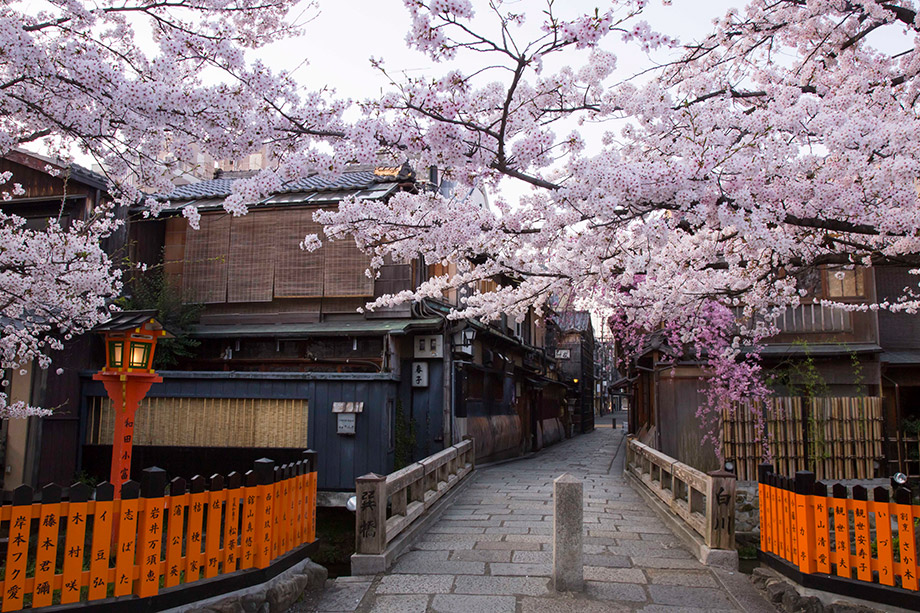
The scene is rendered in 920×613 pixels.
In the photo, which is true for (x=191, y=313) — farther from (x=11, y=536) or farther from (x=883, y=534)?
(x=883, y=534)

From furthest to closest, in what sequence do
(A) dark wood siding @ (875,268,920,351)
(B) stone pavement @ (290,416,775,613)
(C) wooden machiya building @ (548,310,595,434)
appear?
(C) wooden machiya building @ (548,310,595,434)
(A) dark wood siding @ (875,268,920,351)
(B) stone pavement @ (290,416,775,613)

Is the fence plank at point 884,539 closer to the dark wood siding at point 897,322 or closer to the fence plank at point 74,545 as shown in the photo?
the fence plank at point 74,545

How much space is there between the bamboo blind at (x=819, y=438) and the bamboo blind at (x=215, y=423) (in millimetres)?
8934

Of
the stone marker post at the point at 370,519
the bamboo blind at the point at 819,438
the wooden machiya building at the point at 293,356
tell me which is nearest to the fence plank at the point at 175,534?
the stone marker post at the point at 370,519

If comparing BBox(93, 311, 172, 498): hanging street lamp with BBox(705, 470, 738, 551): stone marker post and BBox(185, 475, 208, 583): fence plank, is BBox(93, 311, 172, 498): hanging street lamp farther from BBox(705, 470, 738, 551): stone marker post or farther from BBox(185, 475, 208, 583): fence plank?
BBox(705, 470, 738, 551): stone marker post

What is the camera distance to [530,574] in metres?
7.41

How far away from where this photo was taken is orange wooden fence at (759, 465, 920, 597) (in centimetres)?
586

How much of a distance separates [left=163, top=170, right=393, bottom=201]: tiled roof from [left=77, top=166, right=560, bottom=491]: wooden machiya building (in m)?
0.07

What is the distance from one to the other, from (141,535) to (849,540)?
6508 mm

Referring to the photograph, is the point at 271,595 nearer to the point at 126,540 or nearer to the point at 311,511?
the point at 311,511

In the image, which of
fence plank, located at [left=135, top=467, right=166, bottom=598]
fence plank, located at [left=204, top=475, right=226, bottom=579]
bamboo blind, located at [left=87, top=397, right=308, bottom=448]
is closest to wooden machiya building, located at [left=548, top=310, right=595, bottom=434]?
bamboo blind, located at [left=87, top=397, right=308, bottom=448]

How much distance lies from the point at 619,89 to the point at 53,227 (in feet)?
24.2

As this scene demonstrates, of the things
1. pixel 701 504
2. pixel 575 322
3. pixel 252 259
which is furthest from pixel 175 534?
pixel 575 322

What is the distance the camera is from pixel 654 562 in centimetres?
805
